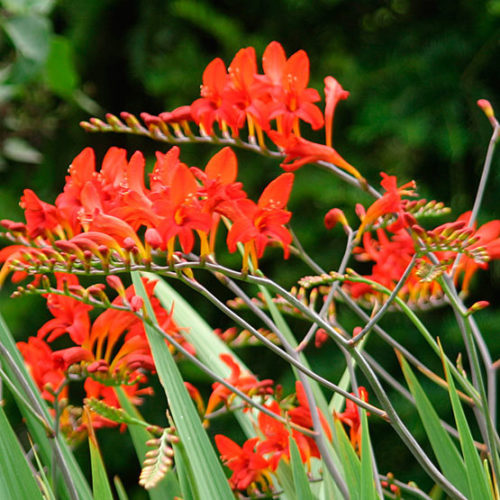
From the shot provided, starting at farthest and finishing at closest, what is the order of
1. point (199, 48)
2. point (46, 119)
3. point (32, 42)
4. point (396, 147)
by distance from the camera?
point (46, 119)
point (199, 48)
point (396, 147)
point (32, 42)

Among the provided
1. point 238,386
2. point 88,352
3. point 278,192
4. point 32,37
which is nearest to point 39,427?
point 88,352

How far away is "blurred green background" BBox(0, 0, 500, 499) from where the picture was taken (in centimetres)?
152

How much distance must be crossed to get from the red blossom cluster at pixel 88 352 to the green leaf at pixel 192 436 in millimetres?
64

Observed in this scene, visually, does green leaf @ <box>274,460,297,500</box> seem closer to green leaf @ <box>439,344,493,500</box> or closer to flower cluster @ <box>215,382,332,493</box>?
flower cluster @ <box>215,382,332,493</box>

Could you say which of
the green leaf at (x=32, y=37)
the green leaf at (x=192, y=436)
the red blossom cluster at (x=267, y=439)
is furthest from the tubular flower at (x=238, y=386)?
the green leaf at (x=32, y=37)

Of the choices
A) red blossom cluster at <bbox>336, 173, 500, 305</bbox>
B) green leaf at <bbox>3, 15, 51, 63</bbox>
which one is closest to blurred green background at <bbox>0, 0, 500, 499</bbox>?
green leaf at <bbox>3, 15, 51, 63</bbox>

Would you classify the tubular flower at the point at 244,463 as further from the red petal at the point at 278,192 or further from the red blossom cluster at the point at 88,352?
the red petal at the point at 278,192

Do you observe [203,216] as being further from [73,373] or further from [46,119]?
[46,119]

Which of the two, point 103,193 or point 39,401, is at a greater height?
point 103,193

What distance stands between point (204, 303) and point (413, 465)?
0.58 meters

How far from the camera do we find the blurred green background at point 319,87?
152 centimetres

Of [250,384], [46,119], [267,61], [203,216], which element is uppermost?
[46,119]

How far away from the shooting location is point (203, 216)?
0.57 metres

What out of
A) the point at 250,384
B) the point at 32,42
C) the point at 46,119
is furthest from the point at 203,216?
the point at 46,119
